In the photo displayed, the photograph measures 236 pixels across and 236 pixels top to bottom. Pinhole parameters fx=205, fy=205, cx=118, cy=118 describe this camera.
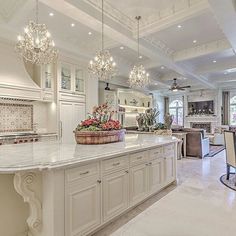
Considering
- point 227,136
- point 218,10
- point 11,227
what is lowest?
point 11,227

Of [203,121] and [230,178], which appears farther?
[203,121]

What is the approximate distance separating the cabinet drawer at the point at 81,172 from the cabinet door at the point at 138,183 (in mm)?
728

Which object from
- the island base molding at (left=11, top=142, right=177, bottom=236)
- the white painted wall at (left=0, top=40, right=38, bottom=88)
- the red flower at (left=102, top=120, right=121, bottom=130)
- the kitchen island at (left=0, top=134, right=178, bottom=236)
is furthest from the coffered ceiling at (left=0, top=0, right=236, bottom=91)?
the island base molding at (left=11, top=142, right=177, bottom=236)

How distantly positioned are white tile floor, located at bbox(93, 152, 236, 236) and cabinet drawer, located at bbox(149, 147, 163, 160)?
0.69 meters

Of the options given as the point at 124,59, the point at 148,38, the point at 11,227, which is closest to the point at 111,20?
the point at 148,38

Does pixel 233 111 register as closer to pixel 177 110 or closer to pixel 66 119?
pixel 177 110

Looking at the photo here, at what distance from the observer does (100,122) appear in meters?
3.06

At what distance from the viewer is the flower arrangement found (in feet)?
9.83

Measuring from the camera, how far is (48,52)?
363 centimetres

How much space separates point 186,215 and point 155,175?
0.74 metres

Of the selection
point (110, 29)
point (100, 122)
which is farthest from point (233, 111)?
point (100, 122)

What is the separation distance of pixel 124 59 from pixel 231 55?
3.78m

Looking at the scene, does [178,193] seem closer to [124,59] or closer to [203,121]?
[124,59]

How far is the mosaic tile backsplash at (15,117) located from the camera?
16.8 ft
